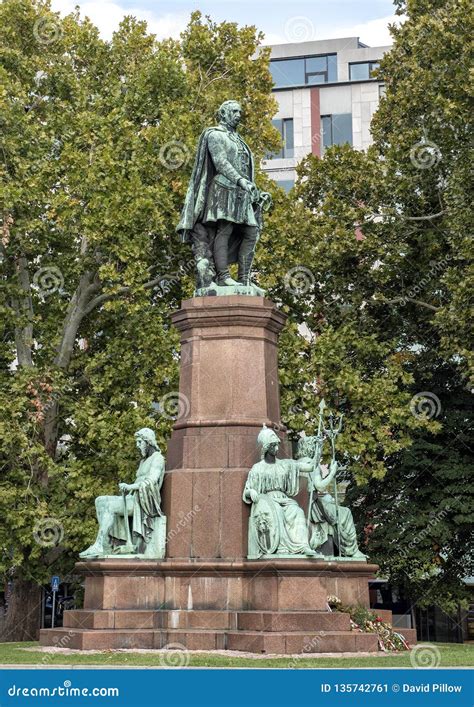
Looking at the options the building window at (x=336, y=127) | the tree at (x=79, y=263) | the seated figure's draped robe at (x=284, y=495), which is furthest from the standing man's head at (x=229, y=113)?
the building window at (x=336, y=127)

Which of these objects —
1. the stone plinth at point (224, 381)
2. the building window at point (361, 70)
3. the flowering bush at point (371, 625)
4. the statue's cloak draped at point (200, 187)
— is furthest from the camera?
the building window at point (361, 70)

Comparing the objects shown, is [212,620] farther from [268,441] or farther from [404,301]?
[404,301]

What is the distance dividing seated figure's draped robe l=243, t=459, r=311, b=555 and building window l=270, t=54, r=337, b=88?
44.7 metres

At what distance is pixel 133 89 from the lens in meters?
28.1

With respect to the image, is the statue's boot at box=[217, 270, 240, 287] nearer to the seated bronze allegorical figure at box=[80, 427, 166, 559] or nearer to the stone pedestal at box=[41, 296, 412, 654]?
the stone pedestal at box=[41, 296, 412, 654]

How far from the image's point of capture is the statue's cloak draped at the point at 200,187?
1570 centimetres

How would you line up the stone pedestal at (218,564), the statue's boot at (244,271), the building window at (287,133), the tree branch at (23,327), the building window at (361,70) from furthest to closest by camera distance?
the building window at (361,70) < the building window at (287,133) < the tree branch at (23,327) < the statue's boot at (244,271) < the stone pedestal at (218,564)

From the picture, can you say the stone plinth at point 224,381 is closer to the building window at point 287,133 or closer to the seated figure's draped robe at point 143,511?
the seated figure's draped robe at point 143,511

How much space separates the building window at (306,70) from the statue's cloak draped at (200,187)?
41282 mm

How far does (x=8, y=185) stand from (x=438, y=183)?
11.3 meters

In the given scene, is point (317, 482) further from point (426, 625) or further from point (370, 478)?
point (426, 625)

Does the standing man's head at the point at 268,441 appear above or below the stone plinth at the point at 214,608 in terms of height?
above

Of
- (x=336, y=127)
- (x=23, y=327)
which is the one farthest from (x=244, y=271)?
(x=336, y=127)

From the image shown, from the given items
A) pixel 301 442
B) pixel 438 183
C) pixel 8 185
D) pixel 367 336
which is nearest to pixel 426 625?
pixel 367 336
